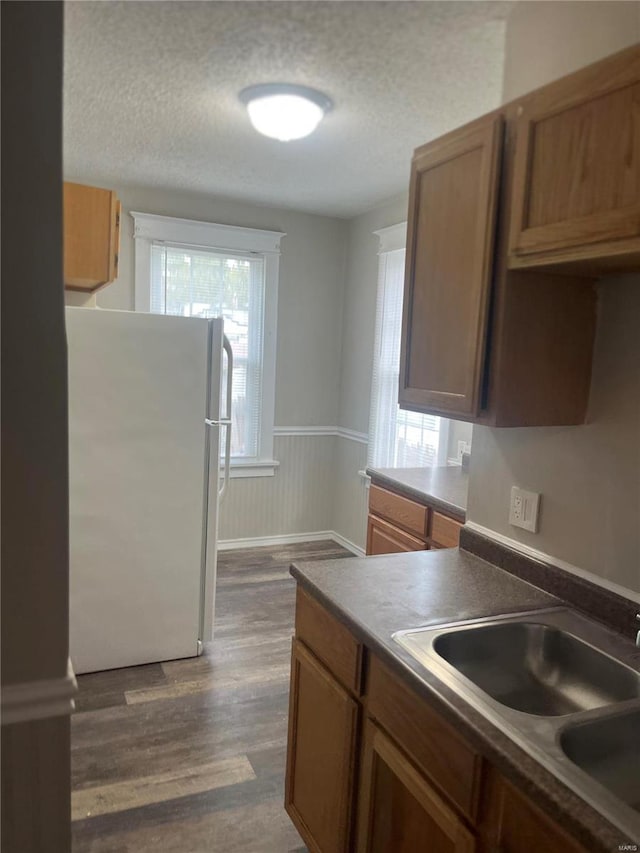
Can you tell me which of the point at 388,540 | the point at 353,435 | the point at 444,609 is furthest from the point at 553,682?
the point at 353,435

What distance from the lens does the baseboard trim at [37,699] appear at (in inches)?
30.6

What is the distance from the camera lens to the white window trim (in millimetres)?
4191

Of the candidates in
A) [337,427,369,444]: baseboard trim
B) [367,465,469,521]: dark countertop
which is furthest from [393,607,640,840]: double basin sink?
[337,427,369,444]: baseboard trim

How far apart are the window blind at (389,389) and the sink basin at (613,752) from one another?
2.78 m

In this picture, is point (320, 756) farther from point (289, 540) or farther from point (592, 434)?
point (289, 540)

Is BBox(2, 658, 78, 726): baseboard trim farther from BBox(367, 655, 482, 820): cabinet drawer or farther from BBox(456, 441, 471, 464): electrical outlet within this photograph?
BBox(456, 441, 471, 464): electrical outlet

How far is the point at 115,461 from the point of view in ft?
9.25

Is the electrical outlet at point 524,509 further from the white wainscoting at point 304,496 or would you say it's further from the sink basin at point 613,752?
the white wainscoting at point 304,496

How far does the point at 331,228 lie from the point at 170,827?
4020mm

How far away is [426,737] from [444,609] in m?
0.36

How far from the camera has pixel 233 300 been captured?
4527 millimetres

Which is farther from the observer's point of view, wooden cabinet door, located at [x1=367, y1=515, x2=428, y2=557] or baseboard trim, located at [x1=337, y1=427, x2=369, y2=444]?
baseboard trim, located at [x1=337, y1=427, x2=369, y2=444]

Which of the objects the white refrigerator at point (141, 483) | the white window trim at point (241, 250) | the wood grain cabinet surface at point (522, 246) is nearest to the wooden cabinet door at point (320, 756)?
the wood grain cabinet surface at point (522, 246)

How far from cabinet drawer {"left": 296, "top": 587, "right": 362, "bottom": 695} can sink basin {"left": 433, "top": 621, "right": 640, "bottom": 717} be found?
0.22 m
